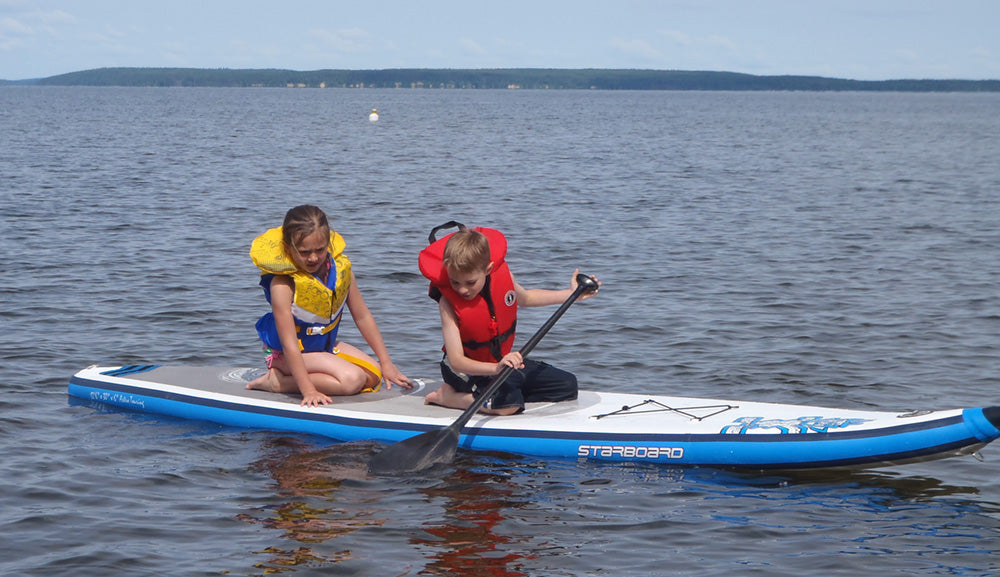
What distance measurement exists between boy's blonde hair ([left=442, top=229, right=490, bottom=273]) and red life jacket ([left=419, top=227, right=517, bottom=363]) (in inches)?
6.9

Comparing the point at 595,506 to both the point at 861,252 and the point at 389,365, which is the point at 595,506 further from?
the point at 861,252

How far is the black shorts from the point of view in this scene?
6.11m

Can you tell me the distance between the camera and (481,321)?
5.93m

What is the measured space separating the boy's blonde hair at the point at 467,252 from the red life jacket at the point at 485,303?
175 mm

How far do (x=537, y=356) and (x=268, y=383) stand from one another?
2.96 m

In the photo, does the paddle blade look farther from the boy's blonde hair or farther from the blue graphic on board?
the blue graphic on board

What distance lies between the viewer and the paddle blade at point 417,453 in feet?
18.7

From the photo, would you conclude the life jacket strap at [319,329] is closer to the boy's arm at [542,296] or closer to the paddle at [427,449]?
the paddle at [427,449]

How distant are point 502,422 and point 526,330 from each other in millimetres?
3709

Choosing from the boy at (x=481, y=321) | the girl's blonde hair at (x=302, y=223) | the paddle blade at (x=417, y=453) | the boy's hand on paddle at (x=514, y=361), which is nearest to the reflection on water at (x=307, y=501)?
the paddle blade at (x=417, y=453)

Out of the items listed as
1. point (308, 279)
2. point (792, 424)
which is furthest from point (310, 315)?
point (792, 424)

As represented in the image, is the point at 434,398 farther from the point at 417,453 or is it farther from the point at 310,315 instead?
the point at 310,315

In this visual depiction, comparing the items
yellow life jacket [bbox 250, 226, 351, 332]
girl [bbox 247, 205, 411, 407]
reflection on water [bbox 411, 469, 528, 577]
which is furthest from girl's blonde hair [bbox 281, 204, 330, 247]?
reflection on water [bbox 411, 469, 528, 577]

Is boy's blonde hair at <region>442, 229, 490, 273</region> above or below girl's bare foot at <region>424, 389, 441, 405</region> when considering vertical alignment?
above
